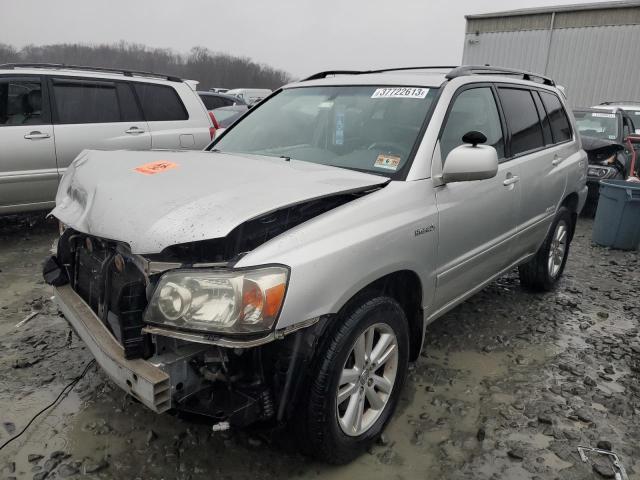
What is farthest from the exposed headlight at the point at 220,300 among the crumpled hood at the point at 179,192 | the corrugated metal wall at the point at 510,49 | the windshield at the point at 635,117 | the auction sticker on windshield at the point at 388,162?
the corrugated metal wall at the point at 510,49

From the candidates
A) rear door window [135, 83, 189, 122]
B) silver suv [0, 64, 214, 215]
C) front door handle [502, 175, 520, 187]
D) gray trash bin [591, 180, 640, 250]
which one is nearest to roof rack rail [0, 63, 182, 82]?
silver suv [0, 64, 214, 215]

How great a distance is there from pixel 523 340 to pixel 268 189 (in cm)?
247

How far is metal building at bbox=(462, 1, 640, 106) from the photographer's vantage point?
55.7 ft

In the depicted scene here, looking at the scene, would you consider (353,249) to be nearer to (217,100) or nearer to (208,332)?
(208,332)

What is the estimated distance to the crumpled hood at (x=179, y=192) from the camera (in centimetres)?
184

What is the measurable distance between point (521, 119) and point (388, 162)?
5.34ft

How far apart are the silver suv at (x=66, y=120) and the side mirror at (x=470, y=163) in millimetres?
4386

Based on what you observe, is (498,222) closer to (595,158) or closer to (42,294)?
(42,294)

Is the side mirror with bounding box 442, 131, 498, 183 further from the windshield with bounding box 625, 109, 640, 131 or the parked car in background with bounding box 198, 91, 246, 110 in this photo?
the windshield with bounding box 625, 109, 640, 131

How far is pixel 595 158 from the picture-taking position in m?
7.63

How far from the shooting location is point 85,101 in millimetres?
5594

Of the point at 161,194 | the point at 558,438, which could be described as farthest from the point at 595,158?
the point at 161,194

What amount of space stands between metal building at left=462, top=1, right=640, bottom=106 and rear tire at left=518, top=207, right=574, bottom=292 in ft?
51.2

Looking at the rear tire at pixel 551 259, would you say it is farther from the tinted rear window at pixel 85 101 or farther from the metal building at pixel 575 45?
the metal building at pixel 575 45
